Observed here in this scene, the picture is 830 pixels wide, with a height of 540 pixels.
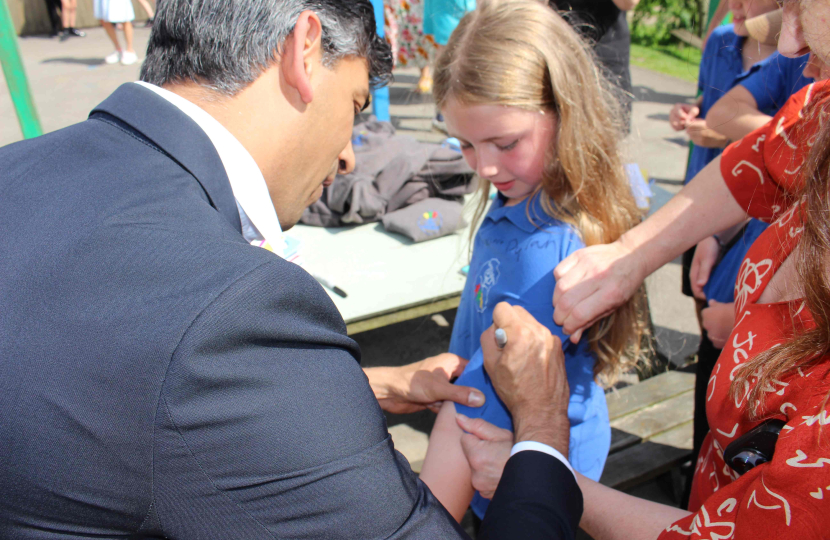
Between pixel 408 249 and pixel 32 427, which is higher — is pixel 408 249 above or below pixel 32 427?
below

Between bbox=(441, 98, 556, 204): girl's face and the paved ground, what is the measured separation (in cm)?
37

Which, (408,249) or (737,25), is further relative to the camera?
(408,249)

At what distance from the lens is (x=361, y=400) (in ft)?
2.77

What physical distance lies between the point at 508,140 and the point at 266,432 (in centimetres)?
111

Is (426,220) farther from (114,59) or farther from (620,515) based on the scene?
(114,59)

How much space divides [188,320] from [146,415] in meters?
0.13

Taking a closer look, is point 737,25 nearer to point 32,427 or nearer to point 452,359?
point 452,359

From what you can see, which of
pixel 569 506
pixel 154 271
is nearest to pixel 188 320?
pixel 154 271

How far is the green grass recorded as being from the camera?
31.6ft

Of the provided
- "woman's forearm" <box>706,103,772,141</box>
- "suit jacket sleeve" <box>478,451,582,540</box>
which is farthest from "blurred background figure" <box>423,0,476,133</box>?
"suit jacket sleeve" <box>478,451,582,540</box>

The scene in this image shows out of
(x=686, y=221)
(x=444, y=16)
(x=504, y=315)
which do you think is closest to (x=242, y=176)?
(x=504, y=315)

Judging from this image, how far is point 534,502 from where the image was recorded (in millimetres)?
1076

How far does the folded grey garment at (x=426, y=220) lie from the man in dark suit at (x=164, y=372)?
215cm

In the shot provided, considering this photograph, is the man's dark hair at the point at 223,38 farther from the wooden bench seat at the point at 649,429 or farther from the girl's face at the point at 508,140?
the wooden bench seat at the point at 649,429
